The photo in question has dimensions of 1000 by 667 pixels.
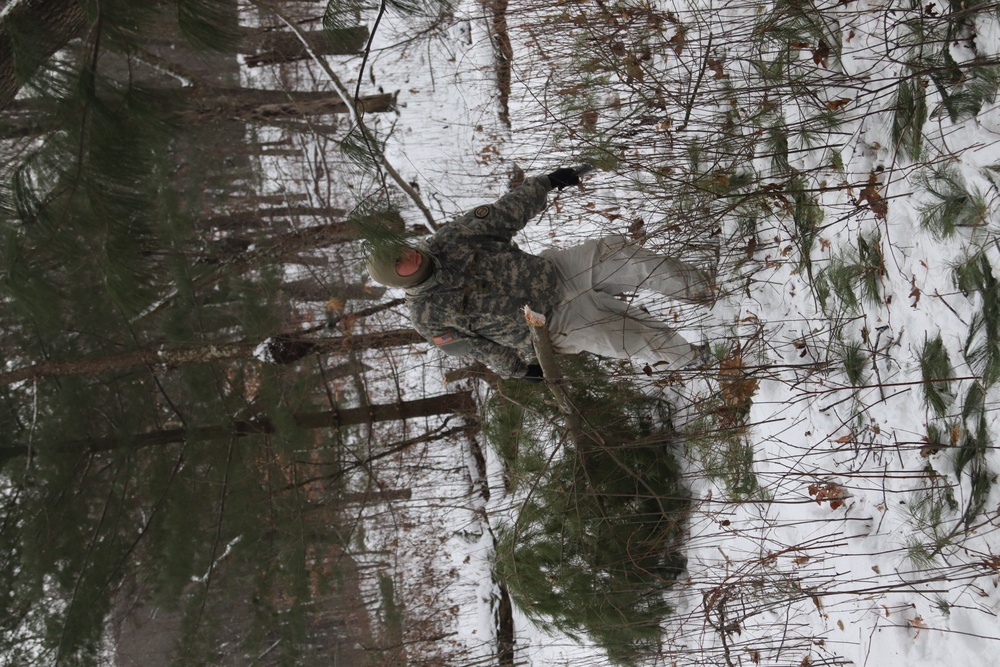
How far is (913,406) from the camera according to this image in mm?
2227

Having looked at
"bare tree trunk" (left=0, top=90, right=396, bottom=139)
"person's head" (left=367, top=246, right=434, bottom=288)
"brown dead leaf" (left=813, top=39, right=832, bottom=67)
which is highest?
"bare tree trunk" (left=0, top=90, right=396, bottom=139)

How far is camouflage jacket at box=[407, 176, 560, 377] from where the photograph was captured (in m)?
2.78

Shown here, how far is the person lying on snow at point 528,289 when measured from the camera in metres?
2.79

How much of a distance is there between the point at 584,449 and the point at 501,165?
9.68 ft

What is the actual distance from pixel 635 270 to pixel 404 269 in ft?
3.68

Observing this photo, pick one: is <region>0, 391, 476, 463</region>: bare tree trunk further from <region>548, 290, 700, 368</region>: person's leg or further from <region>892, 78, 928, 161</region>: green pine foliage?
<region>892, 78, 928, 161</region>: green pine foliage

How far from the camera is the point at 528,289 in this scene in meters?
2.86

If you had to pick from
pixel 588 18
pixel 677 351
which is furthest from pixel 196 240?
pixel 677 351

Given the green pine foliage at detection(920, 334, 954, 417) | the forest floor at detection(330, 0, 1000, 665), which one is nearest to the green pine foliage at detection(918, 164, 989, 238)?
the forest floor at detection(330, 0, 1000, 665)

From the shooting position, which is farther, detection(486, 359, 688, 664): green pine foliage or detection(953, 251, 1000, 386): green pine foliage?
detection(486, 359, 688, 664): green pine foliage

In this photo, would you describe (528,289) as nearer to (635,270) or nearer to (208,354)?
(635,270)

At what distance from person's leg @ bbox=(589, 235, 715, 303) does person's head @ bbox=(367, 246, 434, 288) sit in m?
0.84

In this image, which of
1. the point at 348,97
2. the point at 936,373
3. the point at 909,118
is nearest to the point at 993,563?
the point at 936,373

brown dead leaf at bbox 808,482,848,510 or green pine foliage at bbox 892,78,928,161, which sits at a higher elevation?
green pine foliage at bbox 892,78,928,161
